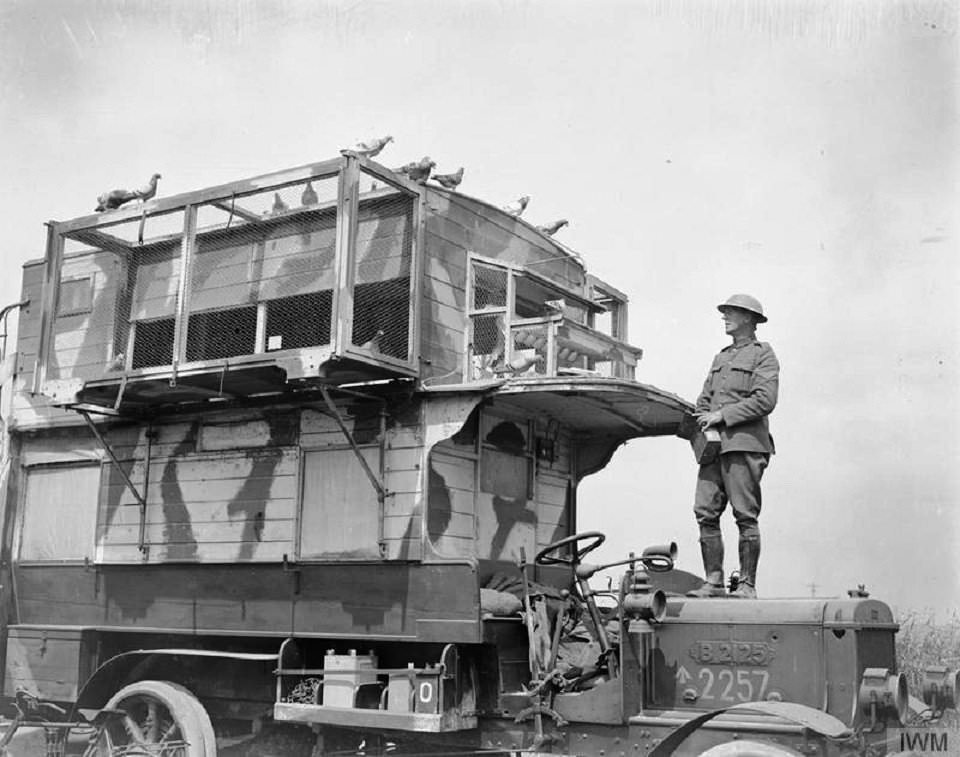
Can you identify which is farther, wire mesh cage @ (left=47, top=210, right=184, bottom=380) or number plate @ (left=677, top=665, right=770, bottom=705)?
wire mesh cage @ (left=47, top=210, right=184, bottom=380)

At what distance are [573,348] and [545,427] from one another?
3.33 ft

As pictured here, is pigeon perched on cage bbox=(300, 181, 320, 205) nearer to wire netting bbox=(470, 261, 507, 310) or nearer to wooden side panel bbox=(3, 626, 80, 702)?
wire netting bbox=(470, 261, 507, 310)

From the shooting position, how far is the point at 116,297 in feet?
33.2

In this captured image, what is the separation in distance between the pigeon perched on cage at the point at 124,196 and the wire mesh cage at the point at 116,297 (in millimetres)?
231

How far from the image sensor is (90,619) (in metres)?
9.73

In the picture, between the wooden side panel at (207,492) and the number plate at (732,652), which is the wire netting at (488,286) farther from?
the number plate at (732,652)

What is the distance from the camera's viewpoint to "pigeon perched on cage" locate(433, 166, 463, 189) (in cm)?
948

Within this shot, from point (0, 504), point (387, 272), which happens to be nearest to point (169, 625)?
point (0, 504)

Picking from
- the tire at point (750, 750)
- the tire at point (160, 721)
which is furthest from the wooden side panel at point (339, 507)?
the tire at point (750, 750)

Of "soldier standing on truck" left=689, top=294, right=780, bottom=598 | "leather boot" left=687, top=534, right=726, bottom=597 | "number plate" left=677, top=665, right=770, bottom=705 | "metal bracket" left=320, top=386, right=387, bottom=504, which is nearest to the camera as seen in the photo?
"number plate" left=677, top=665, right=770, bottom=705

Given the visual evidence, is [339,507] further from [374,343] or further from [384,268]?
[384,268]

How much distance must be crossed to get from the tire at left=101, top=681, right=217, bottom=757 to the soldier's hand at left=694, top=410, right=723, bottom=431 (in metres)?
4.18

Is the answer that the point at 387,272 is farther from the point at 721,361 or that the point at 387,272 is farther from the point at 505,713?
the point at 505,713

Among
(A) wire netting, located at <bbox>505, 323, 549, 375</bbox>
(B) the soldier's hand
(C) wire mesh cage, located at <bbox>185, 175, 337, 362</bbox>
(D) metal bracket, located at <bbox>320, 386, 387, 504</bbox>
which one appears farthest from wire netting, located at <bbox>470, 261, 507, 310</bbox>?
(B) the soldier's hand
